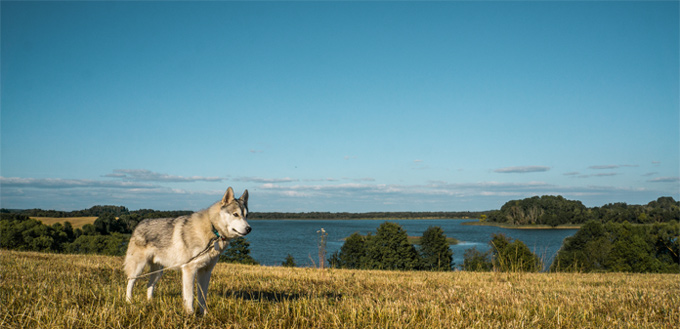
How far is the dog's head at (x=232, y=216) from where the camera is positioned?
16.7 feet

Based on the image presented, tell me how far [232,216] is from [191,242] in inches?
30.9

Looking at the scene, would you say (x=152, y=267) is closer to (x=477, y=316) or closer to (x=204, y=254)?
(x=204, y=254)

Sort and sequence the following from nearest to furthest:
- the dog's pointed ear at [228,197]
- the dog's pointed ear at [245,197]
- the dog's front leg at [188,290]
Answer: the dog's front leg at [188,290]
the dog's pointed ear at [228,197]
the dog's pointed ear at [245,197]

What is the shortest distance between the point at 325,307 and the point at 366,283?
4.91 meters

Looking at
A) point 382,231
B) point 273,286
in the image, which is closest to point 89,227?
point 382,231

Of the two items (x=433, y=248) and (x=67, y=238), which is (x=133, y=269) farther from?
(x=67, y=238)

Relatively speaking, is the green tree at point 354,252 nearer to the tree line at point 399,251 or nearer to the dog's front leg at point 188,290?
the tree line at point 399,251

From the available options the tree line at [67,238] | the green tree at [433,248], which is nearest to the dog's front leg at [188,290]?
the tree line at [67,238]

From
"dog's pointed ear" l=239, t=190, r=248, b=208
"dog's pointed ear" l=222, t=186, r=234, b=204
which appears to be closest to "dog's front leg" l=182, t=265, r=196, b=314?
"dog's pointed ear" l=222, t=186, r=234, b=204

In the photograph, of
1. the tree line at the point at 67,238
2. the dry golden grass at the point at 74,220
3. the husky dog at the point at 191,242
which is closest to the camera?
the husky dog at the point at 191,242

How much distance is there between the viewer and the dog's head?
5.10 metres

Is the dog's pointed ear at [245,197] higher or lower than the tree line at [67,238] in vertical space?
higher

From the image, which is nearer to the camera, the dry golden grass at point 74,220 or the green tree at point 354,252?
the dry golden grass at point 74,220

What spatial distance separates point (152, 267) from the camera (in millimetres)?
6152
